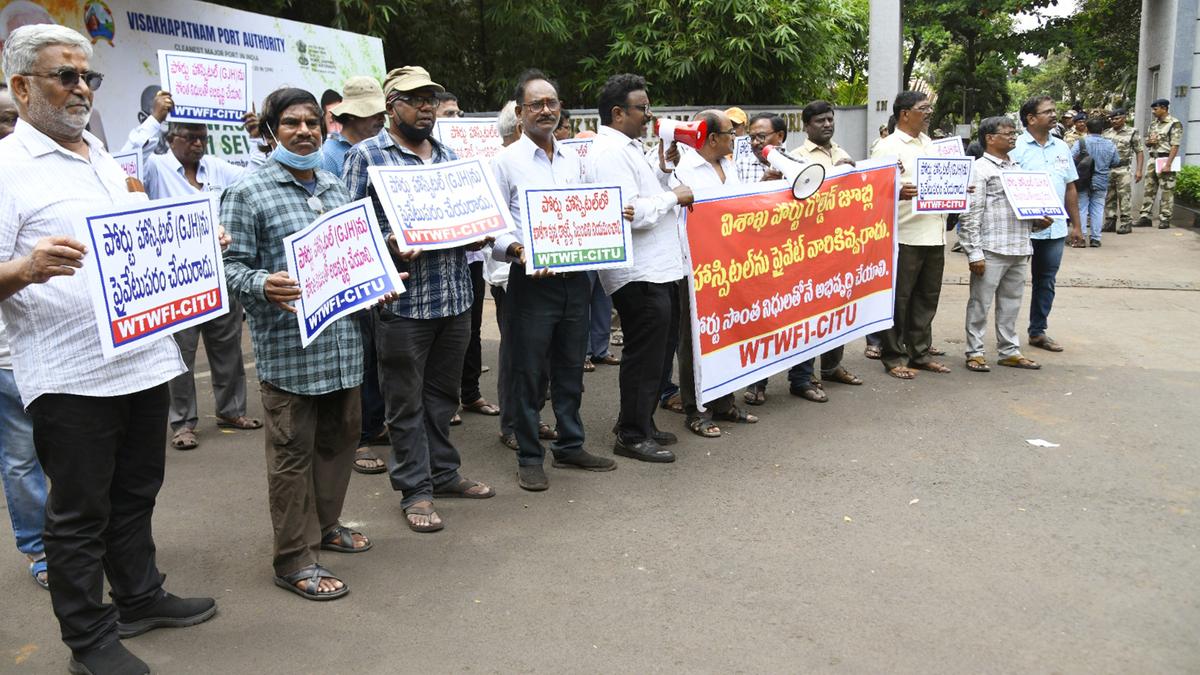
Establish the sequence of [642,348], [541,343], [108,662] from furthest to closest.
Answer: [642,348] → [541,343] → [108,662]

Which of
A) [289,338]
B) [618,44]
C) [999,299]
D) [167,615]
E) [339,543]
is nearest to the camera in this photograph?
[167,615]

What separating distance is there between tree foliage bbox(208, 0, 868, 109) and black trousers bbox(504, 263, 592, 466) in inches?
388

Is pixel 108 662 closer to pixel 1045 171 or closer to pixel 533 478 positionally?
pixel 533 478

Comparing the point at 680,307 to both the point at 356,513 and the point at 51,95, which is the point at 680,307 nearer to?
the point at 356,513

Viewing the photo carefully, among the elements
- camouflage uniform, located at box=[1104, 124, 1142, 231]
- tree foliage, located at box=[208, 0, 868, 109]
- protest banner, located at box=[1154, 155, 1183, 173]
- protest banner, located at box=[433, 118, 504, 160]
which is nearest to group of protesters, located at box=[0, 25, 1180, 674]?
protest banner, located at box=[433, 118, 504, 160]

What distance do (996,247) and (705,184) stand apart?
2.78m

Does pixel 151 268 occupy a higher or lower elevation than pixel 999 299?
higher

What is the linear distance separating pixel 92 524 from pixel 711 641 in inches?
86.3

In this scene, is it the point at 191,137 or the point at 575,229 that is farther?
the point at 191,137

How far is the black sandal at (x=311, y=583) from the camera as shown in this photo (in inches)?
155

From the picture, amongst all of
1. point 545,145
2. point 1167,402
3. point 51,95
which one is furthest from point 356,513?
point 1167,402

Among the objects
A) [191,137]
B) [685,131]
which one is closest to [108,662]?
[191,137]

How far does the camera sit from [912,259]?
7449 mm

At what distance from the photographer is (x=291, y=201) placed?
3924 millimetres
